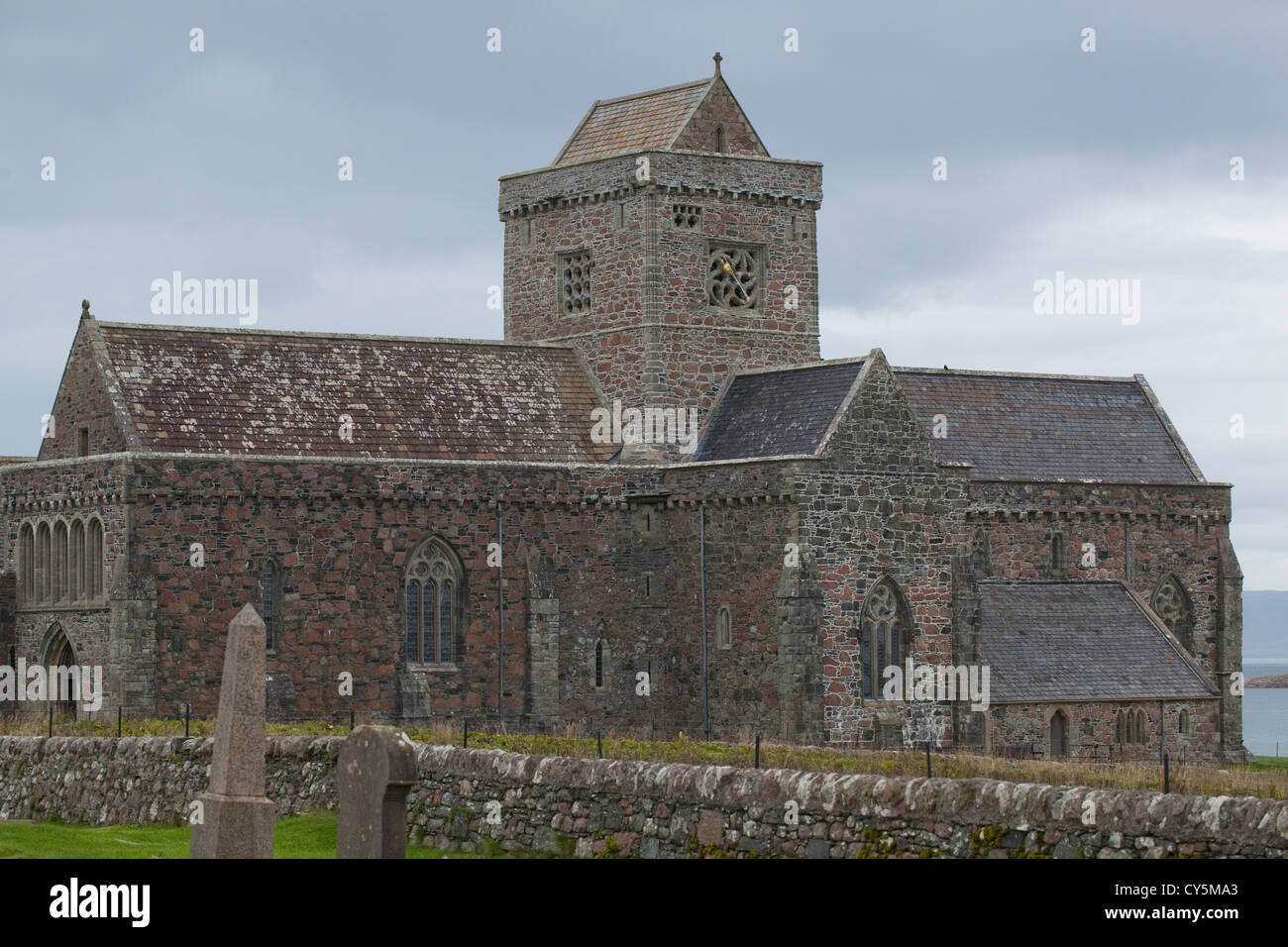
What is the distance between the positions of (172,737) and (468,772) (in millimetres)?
6326

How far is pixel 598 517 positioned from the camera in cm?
4822

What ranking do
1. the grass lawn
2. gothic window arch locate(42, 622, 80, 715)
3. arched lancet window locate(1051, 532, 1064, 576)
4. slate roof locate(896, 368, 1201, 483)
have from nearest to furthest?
the grass lawn < gothic window arch locate(42, 622, 80, 715) < arched lancet window locate(1051, 532, 1064, 576) < slate roof locate(896, 368, 1201, 483)

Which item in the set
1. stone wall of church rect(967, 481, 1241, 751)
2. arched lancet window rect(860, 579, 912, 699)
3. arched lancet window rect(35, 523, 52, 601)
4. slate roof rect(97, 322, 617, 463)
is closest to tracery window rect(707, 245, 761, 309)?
slate roof rect(97, 322, 617, 463)

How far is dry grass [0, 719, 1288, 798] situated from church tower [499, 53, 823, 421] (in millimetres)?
17196

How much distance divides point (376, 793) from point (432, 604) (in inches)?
1020

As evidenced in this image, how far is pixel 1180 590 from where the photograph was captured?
57844mm

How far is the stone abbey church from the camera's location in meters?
44.3

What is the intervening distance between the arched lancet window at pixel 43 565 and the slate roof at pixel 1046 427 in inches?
845

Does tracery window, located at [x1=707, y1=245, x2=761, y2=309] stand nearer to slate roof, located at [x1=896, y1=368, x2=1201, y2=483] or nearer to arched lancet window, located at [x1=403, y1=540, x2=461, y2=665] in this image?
slate roof, located at [x1=896, y1=368, x2=1201, y2=483]

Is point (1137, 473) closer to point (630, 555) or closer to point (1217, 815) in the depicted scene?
point (630, 555)

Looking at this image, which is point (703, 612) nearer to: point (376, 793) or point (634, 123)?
point (634, 123)

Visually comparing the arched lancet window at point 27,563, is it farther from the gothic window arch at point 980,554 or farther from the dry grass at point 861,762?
the gothic window arch at point 980,554

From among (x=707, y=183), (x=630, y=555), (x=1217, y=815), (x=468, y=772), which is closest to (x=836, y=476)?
(x=630, y=555)
